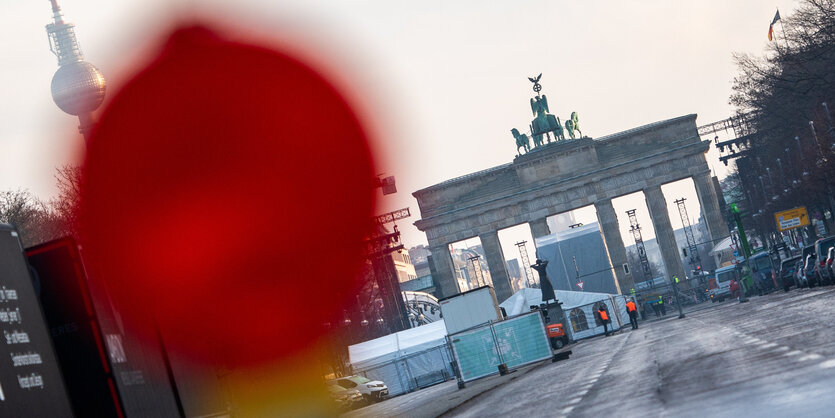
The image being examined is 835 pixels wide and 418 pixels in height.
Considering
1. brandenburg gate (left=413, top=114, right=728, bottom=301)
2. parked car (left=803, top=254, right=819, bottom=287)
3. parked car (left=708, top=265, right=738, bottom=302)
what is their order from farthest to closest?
brandenburg gate (left=413, top=114, right=728, bottom=301) → parked car (left=708, top=265, right=738, bottom=302) → parked car (left=803, top=254, right=819, bottom=287)

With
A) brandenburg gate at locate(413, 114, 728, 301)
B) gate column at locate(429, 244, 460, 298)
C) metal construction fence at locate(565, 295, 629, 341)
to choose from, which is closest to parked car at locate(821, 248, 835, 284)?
metal construction fence at locate(565, 295, 629, 341)

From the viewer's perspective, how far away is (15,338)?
8.65m

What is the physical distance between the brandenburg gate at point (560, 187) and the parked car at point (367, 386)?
7008 centimetres

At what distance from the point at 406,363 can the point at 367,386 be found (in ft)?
17.3

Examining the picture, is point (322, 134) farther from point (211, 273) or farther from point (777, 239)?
point (777, 239)

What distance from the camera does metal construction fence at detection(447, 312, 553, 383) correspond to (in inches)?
1491

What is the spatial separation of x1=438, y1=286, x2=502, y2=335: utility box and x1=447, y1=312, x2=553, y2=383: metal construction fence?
1036 cm

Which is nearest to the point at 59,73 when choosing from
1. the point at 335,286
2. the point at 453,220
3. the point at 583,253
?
the point at 453,220

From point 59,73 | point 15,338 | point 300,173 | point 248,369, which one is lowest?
point 248,369

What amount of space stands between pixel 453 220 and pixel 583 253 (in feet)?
98.2

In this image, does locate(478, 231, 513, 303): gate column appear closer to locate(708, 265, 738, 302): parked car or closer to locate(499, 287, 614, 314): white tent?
locate(708, 265, 738, 302): parked car

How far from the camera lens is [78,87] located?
5837 inches

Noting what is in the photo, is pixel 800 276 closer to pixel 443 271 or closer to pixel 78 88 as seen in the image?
pixel 443 271

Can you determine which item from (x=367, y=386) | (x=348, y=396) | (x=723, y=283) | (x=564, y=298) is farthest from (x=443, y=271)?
(x=348, y=396)
